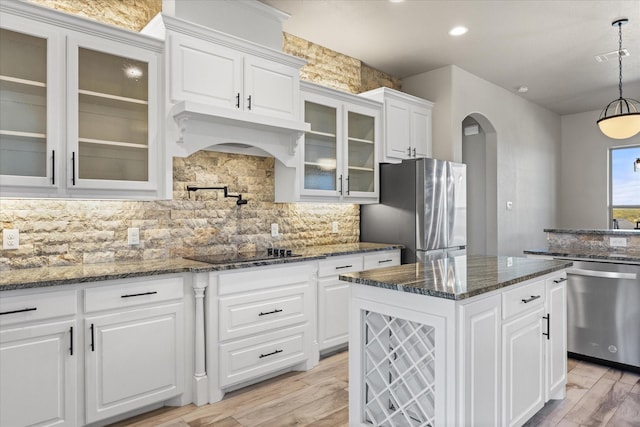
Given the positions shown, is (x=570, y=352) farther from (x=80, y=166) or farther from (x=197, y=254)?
(x=80, y=166)

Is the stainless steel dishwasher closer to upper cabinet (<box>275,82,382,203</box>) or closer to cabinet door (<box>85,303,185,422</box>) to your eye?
upper cabinet (<box>275,82,382,203</box>)

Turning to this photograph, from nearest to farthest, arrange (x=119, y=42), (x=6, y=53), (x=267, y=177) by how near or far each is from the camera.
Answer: (x=6, y=53) → (x=119, y=42) → (x=267, y=177)

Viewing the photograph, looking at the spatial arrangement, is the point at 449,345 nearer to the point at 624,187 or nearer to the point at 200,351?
the point at 200,351

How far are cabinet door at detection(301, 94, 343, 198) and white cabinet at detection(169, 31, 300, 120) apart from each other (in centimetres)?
36

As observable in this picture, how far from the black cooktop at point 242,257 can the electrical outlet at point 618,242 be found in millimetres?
2940

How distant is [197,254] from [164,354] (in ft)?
3.04

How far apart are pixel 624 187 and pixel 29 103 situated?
8523 millimetres

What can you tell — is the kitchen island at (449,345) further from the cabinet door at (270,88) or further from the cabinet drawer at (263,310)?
the cabinet door at (270,88)

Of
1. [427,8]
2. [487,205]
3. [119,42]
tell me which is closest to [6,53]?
[119,42]

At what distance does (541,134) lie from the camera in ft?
22.8

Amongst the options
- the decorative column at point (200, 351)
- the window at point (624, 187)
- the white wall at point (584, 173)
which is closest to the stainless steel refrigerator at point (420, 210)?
the decorative column at point (200, 351)

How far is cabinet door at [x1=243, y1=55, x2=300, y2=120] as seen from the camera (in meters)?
3.23

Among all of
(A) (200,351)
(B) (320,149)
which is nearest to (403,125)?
(B) (320,149)

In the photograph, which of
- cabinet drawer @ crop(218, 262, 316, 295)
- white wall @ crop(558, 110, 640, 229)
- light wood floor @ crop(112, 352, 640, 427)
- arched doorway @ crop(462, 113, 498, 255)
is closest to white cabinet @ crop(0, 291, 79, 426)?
light wood floor @ crop(112, 352, 640, 427)
